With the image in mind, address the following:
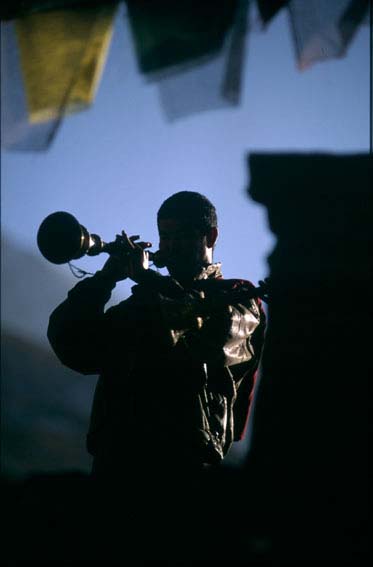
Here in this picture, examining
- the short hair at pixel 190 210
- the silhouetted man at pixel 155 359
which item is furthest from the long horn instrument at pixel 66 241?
the short hair at pixel 190 210

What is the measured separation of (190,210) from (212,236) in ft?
0.76

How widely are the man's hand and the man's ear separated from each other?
57cm

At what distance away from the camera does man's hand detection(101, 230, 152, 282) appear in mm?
2391

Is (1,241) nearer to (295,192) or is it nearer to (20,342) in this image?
(20,342)

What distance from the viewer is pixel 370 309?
6.95ft

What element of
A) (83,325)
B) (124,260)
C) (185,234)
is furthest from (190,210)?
(83,325)

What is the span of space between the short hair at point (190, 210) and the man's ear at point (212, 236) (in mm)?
24

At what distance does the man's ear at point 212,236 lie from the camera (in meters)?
2.92

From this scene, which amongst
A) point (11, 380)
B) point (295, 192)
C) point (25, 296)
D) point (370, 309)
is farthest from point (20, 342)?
point (370, 309)

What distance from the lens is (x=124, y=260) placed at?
2.44 meters

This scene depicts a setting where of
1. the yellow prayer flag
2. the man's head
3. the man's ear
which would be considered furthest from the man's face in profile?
the yellow prayer flag

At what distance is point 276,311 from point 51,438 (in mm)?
13405

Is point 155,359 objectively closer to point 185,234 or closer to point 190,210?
point 185,234

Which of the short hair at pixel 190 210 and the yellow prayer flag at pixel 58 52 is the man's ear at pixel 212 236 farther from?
the yellow prayer flag at pixel 58 52
